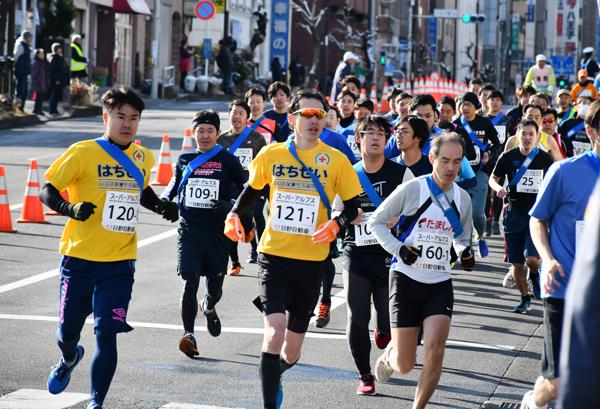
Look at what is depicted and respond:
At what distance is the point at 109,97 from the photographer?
7.27 meters

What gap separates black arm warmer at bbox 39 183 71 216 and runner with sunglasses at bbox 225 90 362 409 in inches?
35.9

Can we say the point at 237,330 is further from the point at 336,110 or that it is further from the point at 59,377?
the point at 336,110

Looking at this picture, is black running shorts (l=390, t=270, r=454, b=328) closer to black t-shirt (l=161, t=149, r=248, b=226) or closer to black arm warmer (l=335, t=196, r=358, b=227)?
black arm warmer (l=335, t=196, r=358, b=227)

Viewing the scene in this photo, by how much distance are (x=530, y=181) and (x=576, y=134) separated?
16.3 ft

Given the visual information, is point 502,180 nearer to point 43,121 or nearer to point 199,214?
point 199,214

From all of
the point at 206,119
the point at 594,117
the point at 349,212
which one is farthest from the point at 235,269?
the point at 594,117

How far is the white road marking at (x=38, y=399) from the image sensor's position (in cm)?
743

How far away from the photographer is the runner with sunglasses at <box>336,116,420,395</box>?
8266mm

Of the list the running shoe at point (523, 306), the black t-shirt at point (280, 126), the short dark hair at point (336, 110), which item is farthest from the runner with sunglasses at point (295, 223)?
the black t-shirt at point (280, 126)

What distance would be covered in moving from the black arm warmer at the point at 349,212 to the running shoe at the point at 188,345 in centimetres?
212

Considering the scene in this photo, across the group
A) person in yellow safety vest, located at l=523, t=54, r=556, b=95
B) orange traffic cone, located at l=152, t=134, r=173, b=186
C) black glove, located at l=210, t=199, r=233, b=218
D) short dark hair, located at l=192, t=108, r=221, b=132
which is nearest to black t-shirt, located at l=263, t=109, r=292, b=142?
short dark hair, located at l=192, t=108, r=221, b=132

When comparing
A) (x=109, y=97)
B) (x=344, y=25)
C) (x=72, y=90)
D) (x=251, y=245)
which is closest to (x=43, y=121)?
(x=72, y=90)

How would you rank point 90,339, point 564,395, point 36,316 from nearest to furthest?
point 564,395
point 90,339
point 36,316

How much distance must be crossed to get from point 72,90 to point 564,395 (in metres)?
34.5
